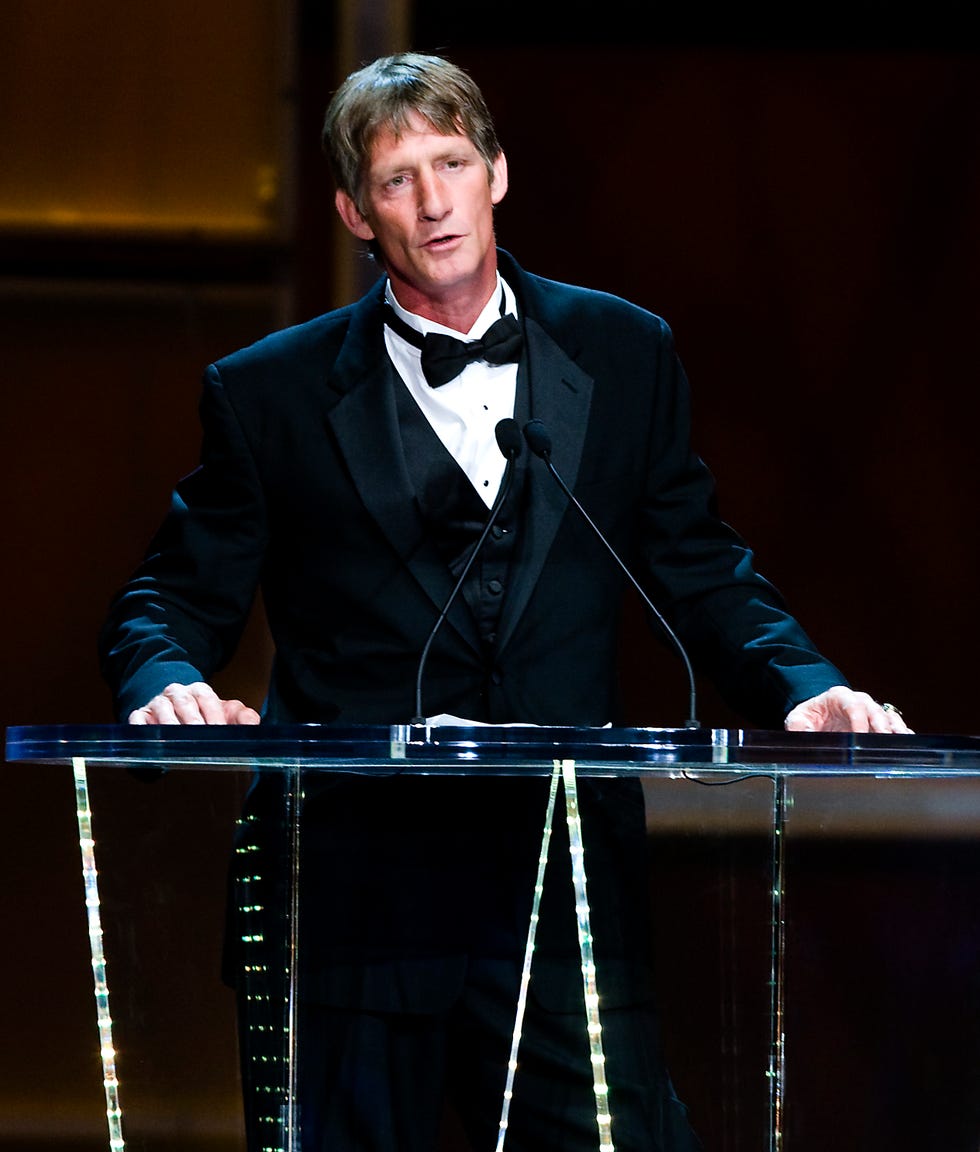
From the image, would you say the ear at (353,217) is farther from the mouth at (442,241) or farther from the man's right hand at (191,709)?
the man's right hand at (191,709)

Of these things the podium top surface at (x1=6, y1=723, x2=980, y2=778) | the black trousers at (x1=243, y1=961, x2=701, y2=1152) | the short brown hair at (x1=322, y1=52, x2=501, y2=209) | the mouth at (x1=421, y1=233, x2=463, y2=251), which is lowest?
the black trousers at (x1=243, y1=961, x2=701, y2=1152)

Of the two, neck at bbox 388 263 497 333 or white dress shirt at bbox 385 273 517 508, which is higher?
neck at bbox 388 263 497 333

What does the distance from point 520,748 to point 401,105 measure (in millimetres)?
963

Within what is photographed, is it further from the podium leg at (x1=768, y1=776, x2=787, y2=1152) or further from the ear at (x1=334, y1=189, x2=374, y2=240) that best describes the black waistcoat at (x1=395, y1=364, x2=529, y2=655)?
the podium leg at (x1=768, y1=776, x2=787, y2=1152)

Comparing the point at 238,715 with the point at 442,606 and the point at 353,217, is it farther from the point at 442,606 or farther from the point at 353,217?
the point at 353,217

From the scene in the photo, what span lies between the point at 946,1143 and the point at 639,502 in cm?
82

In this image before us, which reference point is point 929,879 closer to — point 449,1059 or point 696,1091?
point 696,1091

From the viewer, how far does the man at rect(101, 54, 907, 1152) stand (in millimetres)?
1420

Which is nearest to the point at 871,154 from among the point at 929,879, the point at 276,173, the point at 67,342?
the point at 276,173

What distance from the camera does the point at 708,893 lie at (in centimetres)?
143

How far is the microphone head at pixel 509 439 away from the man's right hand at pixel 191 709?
0.36 meters

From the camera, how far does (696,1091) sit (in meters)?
1.41

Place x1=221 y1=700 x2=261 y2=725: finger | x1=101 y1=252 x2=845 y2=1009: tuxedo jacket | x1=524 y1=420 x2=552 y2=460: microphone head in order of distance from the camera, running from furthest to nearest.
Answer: x1=101 y1=252 x2=845 y2=1009: tuxedo jacket < x1=524 y1=420 x2=552 y2=460: microphone head < x1=221 y1=700 x2=261 y2=725: finger

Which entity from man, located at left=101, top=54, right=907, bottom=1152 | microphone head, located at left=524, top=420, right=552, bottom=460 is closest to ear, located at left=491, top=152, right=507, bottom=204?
man, located at left=101, top=54, right=907, bottom=1152
